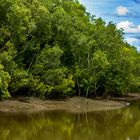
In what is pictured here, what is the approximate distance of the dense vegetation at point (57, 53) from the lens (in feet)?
154

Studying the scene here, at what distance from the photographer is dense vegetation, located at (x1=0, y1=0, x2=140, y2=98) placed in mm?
46969

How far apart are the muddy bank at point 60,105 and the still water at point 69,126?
2417 millimetres

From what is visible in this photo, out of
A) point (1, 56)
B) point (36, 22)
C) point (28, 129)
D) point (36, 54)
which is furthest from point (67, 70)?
point (28, 129)

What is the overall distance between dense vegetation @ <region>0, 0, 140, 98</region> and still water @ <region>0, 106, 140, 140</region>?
5825mm

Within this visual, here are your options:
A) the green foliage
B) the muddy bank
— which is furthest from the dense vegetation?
the muddy bank

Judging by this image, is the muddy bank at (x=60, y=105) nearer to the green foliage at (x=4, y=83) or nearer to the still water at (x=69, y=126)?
the green foliage at (x=4, y=83)

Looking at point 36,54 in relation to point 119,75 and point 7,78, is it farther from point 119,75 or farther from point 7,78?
point 119,75

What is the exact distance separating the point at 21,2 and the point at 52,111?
473 inches

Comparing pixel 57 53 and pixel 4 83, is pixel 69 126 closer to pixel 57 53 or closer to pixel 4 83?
pixel 4 83

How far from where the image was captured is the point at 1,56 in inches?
1809

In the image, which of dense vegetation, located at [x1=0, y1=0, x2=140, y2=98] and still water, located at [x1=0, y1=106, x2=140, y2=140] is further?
dense vegetation, located at [x1=0, y1=0, x2=140, y2=98]

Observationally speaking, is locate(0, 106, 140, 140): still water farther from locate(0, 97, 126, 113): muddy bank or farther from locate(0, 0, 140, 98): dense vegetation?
locate(0, 0, 140, 98): dense vegetation

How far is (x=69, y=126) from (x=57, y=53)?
15789 millimetres

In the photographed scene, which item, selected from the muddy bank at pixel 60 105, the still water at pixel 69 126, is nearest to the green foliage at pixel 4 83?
the muddy bank at pixel 60 105
